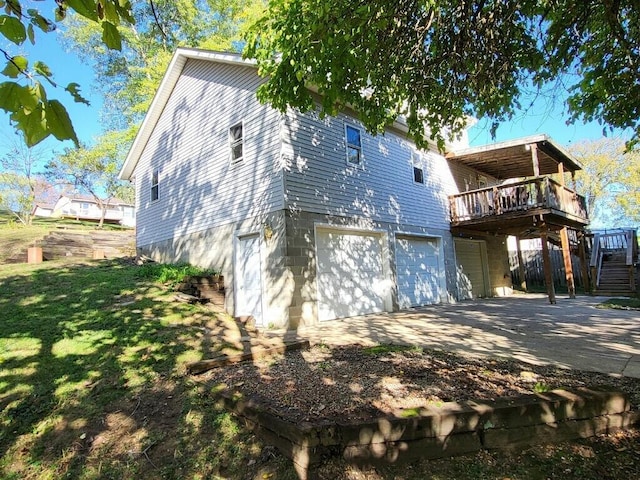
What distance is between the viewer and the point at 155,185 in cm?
1267

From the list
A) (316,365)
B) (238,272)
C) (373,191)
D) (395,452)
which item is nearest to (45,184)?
(238,272)

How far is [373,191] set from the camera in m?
10.2

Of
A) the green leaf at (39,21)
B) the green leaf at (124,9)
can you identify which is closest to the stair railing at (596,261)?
the green leaf at (124,9)

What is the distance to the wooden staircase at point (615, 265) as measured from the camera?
1317 cm

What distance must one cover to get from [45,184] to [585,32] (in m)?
28.3

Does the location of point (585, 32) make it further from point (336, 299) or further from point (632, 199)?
point (632, 199)

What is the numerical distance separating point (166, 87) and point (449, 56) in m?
10.0

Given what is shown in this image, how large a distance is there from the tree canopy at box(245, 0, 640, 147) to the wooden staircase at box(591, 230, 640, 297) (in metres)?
10.4

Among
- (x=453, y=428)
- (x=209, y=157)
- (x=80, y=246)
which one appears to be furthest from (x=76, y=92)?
(x=80, y=246)

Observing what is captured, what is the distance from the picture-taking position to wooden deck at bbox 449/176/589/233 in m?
11.0

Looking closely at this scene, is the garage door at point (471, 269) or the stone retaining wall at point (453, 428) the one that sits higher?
the garage door at point (471, 269)

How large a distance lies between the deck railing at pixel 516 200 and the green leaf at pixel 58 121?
1201cm

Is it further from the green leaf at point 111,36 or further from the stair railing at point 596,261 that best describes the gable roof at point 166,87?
the stair railing at point 596,261

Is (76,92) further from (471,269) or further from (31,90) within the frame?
(471,269)
